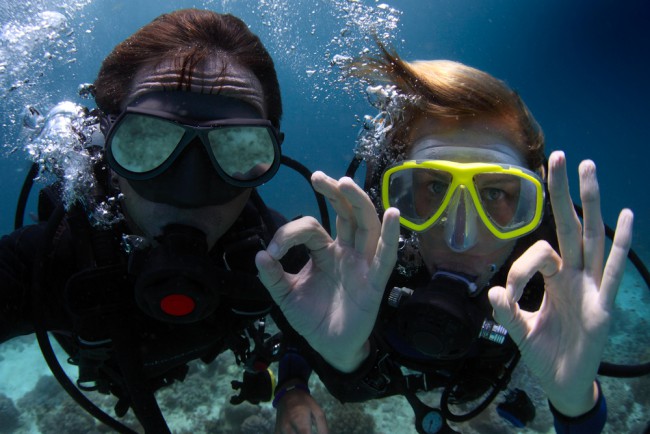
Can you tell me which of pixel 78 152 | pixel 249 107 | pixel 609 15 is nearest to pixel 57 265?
pixel 78 152

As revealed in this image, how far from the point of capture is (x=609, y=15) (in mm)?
20562

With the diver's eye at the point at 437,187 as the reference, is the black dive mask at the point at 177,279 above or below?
below

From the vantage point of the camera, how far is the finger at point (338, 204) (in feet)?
6.08

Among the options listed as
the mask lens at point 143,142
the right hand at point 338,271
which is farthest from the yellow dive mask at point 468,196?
the mask lens at point 143,142

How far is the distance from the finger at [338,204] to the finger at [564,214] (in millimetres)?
939

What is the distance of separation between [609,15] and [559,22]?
633cm

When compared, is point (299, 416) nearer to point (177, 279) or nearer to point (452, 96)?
point (177, 279)

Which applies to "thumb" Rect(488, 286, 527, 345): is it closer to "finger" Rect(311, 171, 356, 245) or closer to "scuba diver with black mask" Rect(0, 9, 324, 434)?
"finger" Rect(311, 171, 356, 245)

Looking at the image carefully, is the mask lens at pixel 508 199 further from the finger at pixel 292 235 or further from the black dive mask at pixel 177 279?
the black dive mask at pixel 177 279

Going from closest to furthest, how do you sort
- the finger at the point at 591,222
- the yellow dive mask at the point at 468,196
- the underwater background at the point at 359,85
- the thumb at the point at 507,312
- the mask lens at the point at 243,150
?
the finger at the point at 591,222 → the thumb at the point at 507,312 → the mask lens at the point at 243,150 → the yellow dive mask at the point at 468,196 → the underwater background at the point at 359,85

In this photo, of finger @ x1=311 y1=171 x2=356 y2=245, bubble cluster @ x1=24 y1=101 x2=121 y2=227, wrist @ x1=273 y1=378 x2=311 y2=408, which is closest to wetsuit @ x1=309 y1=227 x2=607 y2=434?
wrist @ x1=273 y1=378 x2=311 y2=408

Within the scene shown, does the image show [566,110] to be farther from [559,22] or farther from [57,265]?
[57,265]

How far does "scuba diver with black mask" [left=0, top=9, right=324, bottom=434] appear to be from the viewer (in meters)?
2.13

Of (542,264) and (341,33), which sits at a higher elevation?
(341,33)
